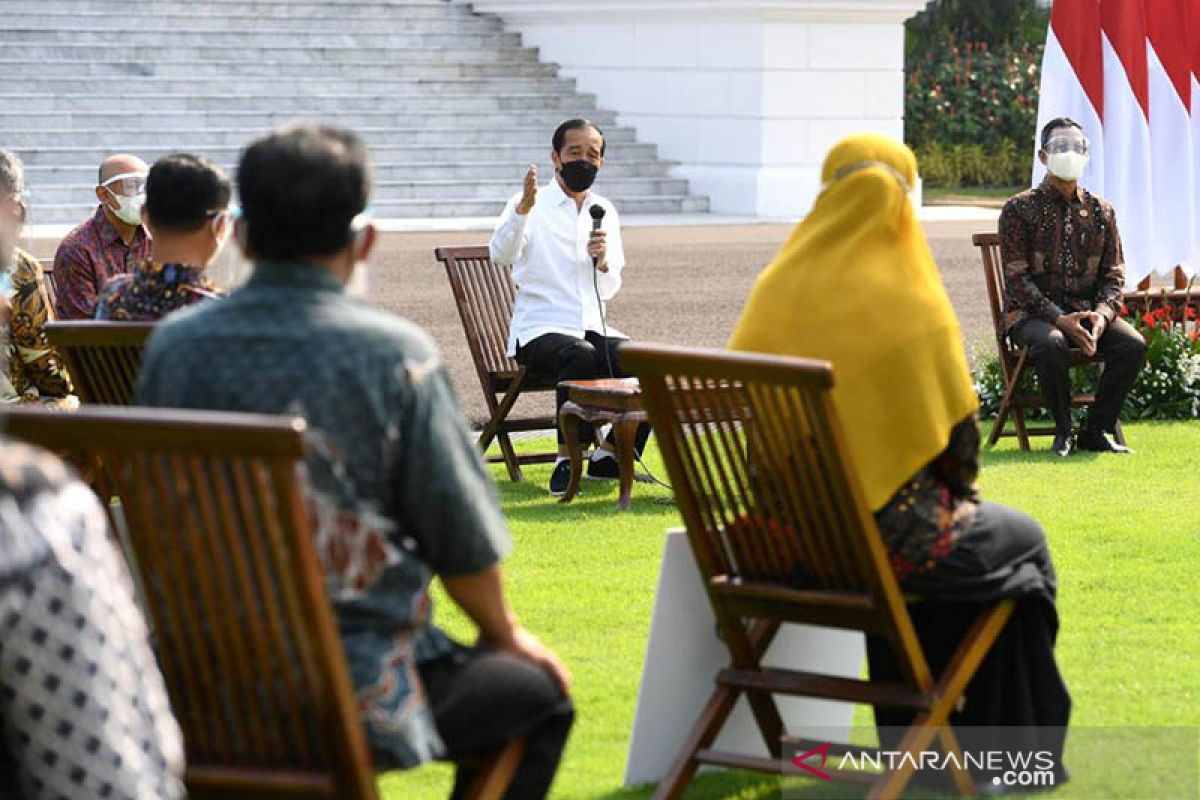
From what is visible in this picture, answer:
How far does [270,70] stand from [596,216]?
16741 mm

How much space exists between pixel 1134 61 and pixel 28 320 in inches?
297

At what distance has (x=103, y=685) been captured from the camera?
93.2 inches

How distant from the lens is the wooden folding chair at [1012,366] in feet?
33.9

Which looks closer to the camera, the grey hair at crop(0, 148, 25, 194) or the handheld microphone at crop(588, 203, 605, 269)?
the grey hair at crop(0, 148, 25, 194)

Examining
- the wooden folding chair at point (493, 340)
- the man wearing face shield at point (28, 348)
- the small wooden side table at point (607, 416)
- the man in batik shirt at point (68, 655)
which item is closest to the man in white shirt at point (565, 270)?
the wooden folding chair at point (493, 340)

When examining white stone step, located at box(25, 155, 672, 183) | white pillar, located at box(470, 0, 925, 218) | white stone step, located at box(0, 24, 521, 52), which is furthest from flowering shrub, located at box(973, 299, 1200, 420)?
white stone step, located at box(0, 24, 521, 52)

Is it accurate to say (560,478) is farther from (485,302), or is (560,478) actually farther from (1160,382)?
(1160,382)

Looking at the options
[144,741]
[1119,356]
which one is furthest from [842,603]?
[1119,356]

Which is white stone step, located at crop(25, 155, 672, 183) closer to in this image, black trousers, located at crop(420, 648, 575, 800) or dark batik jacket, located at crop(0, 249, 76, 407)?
dark batik jacket, located at crop(0, 249, 76, 407)

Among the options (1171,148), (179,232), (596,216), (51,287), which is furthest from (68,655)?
(1171,148)

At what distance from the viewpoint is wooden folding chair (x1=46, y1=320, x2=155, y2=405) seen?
5.52m

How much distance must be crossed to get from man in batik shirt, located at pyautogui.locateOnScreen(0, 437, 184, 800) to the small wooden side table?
6089 millimetres

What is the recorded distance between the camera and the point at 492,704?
12.1 feet

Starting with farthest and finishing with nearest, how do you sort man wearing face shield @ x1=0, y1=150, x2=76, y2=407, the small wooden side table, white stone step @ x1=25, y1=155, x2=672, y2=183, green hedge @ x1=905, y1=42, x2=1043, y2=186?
green hedge @ x1=905, y1=42, x2=1043, y2=186
white stone step @ x1=25, y1=155, x2=672, y2=183
the small wooden side table
man wearing face shield @ x1=0, y1=150, x2=76, y2=407
